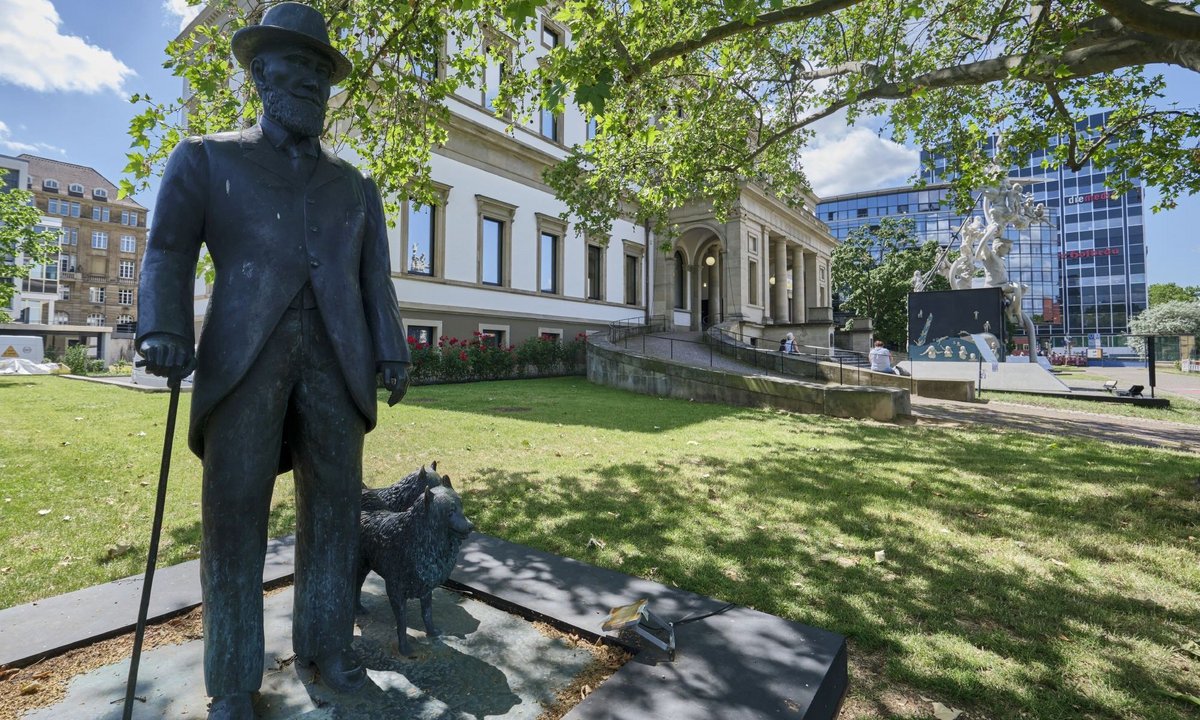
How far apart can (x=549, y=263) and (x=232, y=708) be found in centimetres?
2389

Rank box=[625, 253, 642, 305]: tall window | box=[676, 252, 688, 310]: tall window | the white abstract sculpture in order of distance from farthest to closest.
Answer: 1. box=[676, 252, 688, 310]: tall window
2. box=[625, 253, 642, 305]: tall window
3. the white abstract sculpture

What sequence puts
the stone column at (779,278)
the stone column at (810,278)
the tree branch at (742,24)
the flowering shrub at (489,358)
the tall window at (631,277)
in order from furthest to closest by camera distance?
the stone column at (810,278)
the stone column at (779,278)
the tall window at (631,277)
the flowering shrub at (489,358)
the tree branch at (742,24)

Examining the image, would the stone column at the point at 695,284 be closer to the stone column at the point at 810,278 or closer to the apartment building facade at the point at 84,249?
the stone column at the point at 810,278

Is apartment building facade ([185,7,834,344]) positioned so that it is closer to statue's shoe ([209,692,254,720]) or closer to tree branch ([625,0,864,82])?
tree branch ([625,0,864,82])

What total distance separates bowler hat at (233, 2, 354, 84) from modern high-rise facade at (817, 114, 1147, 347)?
97.9 m

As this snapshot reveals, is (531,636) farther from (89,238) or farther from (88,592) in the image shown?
(89,238)

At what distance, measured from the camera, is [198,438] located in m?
1.95

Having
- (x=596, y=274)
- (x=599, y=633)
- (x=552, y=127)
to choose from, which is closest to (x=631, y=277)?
(x=596, y=274)

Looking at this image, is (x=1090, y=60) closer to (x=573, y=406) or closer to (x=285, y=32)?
(x=285, y=32)

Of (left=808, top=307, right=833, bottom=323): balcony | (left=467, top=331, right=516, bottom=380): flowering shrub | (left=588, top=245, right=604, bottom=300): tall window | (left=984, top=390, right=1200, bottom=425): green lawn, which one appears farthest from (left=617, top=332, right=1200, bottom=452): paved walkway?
(left=808, top=307, right=833, bottom=323): balcony

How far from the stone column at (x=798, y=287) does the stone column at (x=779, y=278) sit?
90 centimetres

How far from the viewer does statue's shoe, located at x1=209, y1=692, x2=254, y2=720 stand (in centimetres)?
182

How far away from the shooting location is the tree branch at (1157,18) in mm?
5020

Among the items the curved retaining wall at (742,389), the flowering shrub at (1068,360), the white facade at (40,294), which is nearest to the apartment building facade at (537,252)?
the curved retaining wall at (742,389)
